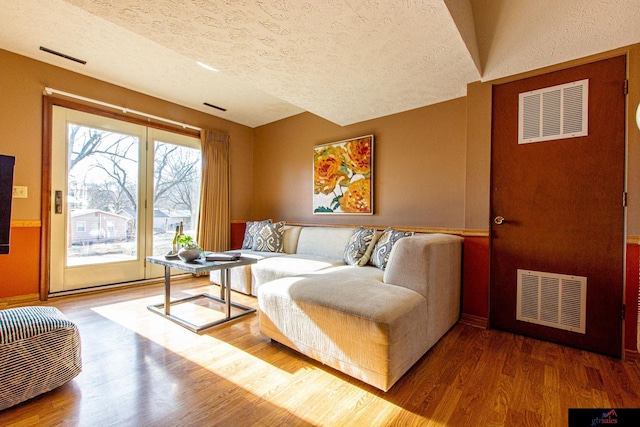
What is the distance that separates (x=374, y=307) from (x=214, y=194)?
3355 millimetres

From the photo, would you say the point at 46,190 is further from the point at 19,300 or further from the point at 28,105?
the point at 19,300

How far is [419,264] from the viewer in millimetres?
1856

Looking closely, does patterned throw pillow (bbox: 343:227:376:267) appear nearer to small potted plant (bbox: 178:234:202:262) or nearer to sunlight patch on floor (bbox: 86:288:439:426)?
sunlight patch on floor (bbox: 86:288:439:426)

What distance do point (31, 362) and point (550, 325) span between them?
325 centimetres

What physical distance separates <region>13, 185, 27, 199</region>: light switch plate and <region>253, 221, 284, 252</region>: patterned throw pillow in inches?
92.8

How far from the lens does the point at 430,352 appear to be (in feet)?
6.34

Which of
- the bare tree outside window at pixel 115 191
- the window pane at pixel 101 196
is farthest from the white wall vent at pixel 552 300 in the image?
the window pane at pixel 101 196

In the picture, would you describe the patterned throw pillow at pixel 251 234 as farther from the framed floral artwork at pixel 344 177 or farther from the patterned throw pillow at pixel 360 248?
the patterned throw pillow at pixel 360 248

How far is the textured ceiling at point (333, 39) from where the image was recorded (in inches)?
63.5

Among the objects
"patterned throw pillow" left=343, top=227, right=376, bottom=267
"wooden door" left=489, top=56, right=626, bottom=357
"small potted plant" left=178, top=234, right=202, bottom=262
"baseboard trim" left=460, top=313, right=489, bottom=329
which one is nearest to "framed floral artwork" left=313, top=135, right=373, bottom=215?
"patterned throw pillow" left=343, top=227, right=376, bottom=267

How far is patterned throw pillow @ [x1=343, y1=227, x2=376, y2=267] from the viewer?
2.75 metres

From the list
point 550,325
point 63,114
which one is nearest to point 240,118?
point 63,114

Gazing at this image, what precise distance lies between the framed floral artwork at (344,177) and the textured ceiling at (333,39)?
0.55 m

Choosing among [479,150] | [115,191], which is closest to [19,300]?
[115,191]
